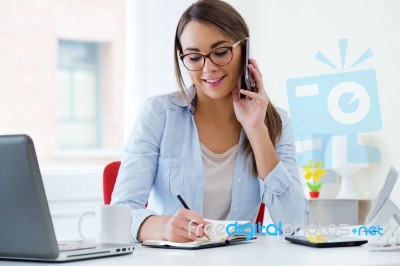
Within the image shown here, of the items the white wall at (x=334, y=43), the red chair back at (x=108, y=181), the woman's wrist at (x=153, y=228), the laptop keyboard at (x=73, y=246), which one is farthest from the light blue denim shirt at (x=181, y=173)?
the white wall at (x=334, y=43)

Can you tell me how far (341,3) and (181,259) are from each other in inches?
91.4

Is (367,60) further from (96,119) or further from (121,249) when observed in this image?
(96,119)

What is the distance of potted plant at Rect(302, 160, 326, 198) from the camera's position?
3334mm

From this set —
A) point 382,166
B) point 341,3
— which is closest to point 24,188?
point 382,166

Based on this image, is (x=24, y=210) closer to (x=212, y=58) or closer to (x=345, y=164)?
(x=212, y=58)

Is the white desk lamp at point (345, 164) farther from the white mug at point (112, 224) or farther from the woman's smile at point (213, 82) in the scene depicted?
the white mug at point (112, 224)

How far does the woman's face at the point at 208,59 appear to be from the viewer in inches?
77.7

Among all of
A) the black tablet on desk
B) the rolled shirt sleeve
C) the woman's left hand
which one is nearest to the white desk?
the black tablet on desk

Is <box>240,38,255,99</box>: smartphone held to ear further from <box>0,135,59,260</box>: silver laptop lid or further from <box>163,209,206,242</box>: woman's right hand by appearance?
<box>0,135,59,260</box>: silver laptop lid

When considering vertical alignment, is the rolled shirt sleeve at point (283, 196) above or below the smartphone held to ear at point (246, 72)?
below

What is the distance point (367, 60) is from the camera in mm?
3184

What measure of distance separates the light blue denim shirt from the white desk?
0.38m

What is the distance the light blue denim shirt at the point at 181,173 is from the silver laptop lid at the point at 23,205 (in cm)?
64

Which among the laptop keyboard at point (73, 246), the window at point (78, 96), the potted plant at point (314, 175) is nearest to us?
the laptop keyboard at point (73, 246)
